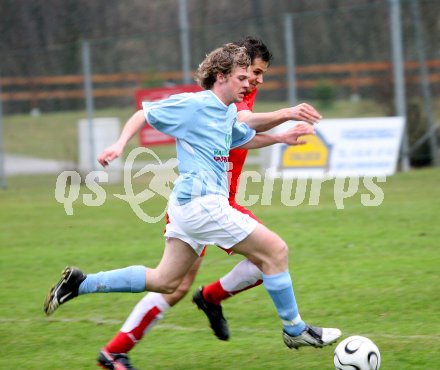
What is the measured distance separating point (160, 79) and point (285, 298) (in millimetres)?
16079

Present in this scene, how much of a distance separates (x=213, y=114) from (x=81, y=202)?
10.9m

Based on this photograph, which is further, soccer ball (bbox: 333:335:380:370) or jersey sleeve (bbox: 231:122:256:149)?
jersey sleeve (bbox: 231:122:256:149)

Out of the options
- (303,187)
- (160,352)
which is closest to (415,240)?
(160,352)

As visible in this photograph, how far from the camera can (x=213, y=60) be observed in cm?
588

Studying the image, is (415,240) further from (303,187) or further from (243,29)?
(243,29)

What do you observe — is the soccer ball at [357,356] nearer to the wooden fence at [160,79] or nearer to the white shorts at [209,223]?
the white shorts at [209,223]

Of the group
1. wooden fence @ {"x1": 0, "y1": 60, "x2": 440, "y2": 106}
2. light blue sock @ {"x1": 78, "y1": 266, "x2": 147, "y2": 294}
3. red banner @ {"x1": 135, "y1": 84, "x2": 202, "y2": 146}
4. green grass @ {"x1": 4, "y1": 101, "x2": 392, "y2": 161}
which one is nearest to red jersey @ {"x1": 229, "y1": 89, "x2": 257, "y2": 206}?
light blue sock @ {"x1": 78, "y1": 266, "x2": 147, "y2": 294}

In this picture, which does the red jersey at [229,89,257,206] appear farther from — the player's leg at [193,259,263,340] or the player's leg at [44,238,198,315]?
the player's leg at [44,238,198,315]

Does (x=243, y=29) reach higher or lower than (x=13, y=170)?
higher

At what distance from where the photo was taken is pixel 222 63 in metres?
5.83

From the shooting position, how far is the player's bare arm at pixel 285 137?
20.5ft

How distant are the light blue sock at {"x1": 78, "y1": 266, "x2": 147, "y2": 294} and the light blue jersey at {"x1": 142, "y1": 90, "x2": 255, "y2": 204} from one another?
509 mm

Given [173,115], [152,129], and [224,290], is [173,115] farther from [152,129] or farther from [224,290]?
[152,129]

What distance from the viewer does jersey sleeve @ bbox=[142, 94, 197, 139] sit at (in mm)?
5738
